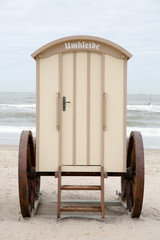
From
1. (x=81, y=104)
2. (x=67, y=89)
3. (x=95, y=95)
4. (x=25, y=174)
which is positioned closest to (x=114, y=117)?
(x=95, y=95)

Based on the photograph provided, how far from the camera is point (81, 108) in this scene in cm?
586

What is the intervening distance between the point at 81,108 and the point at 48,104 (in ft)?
1.72

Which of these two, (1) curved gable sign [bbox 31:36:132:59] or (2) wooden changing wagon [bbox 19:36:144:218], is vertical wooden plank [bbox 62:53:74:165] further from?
(1) curved gable sign [bbox 31:36:132:59]

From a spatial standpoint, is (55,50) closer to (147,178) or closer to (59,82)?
(59,82)

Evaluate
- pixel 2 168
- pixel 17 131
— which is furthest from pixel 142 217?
pixel 17 131

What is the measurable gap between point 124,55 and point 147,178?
15.5 feet

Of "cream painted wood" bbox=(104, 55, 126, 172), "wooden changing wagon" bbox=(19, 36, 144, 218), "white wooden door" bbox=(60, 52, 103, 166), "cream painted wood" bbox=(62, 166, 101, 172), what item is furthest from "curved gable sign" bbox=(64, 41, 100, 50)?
"cream painted wood" bbox=(62, 166, 101, 172)

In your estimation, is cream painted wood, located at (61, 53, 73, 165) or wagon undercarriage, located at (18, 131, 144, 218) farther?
cream painted wood, located at (61, 53, 73, 165)

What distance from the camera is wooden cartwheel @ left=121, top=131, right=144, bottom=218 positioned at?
550cm

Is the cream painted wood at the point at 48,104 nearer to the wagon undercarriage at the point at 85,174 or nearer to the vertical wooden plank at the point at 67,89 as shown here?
the vertical wooden plank at the point at 67,89

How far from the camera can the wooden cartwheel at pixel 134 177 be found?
18.0ft

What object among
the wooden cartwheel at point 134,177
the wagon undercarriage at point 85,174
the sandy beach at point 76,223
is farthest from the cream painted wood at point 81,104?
the sandy beach at point 76,223

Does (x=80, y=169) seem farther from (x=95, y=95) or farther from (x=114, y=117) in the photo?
(x=95, y=95)

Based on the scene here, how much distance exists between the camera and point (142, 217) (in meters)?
6.04
